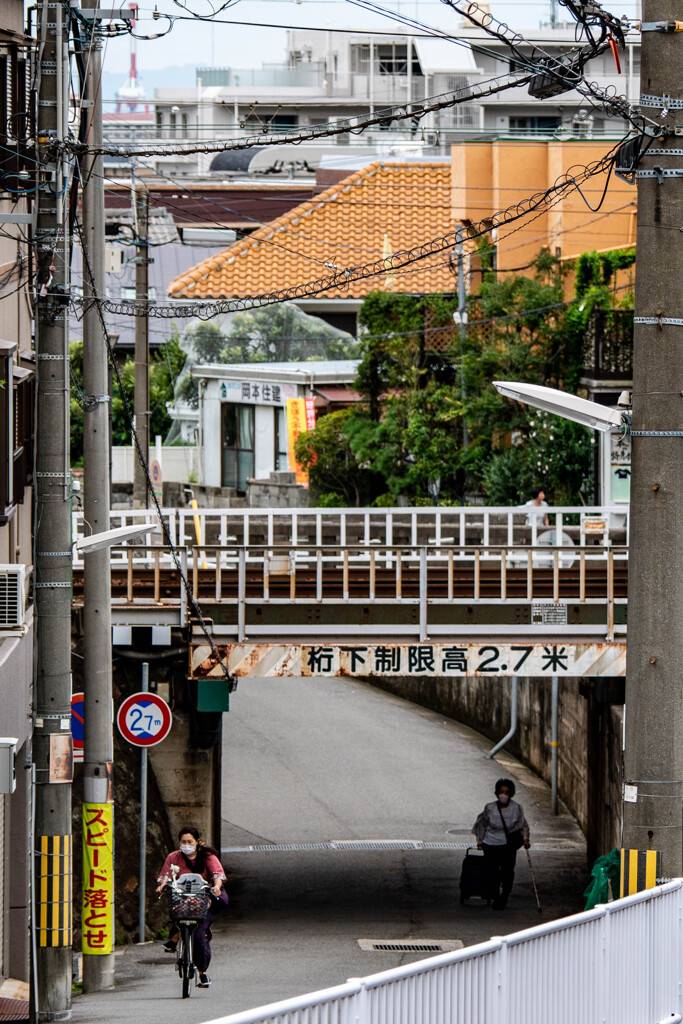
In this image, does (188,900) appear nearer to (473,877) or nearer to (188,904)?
(188,904)

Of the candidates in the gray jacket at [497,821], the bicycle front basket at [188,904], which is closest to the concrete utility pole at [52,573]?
the bicycle front basket at [188,904]

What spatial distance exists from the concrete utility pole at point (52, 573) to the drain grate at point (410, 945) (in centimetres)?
524

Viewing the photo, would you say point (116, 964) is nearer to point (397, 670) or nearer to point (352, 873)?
point (397, 670)

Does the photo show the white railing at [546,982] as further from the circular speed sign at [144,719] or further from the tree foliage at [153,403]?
the tree foliage at [153,403]

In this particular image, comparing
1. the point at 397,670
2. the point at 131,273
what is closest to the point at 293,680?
the point at 397,670

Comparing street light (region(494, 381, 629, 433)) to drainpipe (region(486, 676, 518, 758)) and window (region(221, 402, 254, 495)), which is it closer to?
drainpipe (region(486, 676, 518, 758))

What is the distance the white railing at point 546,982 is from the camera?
7062 millimetres

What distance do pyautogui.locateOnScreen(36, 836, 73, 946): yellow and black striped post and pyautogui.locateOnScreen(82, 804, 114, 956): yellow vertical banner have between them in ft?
2.79

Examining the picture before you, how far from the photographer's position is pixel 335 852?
24.2 metres

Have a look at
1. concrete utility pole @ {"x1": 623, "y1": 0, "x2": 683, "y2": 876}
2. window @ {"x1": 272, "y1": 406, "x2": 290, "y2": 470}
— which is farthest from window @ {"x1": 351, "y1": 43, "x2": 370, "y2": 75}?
concrete utility pole @ {"x1": 623, "y1": 0, "x2": 683, "y2": 876}

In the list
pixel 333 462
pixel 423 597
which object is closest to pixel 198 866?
pixel 423 597

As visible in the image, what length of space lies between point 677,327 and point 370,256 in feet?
122

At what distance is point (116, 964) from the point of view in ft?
53.7

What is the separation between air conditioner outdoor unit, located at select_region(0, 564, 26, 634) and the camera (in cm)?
1350
